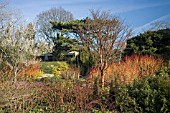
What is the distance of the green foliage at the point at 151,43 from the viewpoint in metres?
18.0

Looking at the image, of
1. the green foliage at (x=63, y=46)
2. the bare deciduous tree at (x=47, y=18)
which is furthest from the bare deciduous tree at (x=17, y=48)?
the bare deciduous tree at (x=47, y=18)

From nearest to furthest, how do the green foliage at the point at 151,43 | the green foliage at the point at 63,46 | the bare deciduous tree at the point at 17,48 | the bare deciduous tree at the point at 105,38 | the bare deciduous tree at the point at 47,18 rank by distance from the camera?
the bare deciduous tree at the point at 105,38
the bare deciduous tree at the point at 17,48
the green foliage at the point at 151,43
the green foliage at the point at 63,46
the bare deciduous tree at the point at 47,18

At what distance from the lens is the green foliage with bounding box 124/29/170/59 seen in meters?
18.0

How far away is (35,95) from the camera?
6.03 metres

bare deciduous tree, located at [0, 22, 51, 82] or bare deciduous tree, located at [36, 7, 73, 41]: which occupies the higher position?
bare deciduous tree, located at [36, 7, 73, 41]

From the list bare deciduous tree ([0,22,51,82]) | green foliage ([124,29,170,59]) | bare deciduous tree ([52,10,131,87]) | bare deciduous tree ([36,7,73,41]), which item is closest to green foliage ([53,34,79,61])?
bare deciduous tree ([36,7,73,41])

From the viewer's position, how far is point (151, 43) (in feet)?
60.4

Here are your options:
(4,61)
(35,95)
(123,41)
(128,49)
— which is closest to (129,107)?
A: (35,95)

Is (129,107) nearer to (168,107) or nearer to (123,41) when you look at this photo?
(168,107)

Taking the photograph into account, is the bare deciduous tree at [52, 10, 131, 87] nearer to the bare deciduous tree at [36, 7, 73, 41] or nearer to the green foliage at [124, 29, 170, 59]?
the green foliage at [124, 29, 170, 59]

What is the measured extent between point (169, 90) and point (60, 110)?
2715 mm

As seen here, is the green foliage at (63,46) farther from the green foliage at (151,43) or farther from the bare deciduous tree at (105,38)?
the bare deciduous tree at (105,38)

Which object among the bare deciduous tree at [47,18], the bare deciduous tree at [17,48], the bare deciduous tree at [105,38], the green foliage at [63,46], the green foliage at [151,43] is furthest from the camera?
the bare deciduous tree at [47,18]

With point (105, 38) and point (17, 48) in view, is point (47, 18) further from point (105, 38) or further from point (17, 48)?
point (105, 38)
